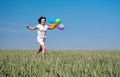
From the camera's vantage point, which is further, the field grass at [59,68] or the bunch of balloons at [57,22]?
the bunch of balloons at [57,22]

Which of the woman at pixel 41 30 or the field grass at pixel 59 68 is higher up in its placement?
the woman at pixel 41 30

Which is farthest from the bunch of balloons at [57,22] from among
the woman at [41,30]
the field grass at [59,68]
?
the field grass at [59,68]

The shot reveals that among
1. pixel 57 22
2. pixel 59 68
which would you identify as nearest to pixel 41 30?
pixel 57 22

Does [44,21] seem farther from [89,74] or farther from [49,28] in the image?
[89,74]

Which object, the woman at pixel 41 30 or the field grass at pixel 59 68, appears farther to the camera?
the woman at pixel 41 30

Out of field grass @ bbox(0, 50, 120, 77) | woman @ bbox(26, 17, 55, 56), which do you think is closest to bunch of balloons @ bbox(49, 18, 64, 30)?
woman @ bbox(26, 17, 55, 56)

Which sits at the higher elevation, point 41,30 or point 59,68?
point 41,30

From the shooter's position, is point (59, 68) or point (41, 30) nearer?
point (59, 68)

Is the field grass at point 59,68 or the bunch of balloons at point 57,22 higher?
the bunch of balloons at point 57,22

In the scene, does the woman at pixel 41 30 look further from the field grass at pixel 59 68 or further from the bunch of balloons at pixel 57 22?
the field grass at pixel 59 68

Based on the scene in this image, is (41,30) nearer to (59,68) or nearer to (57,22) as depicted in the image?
(57,22)

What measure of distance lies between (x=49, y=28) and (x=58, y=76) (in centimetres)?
734

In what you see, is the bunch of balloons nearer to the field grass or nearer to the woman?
the woman

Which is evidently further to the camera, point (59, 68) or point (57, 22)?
point (57, 22)
